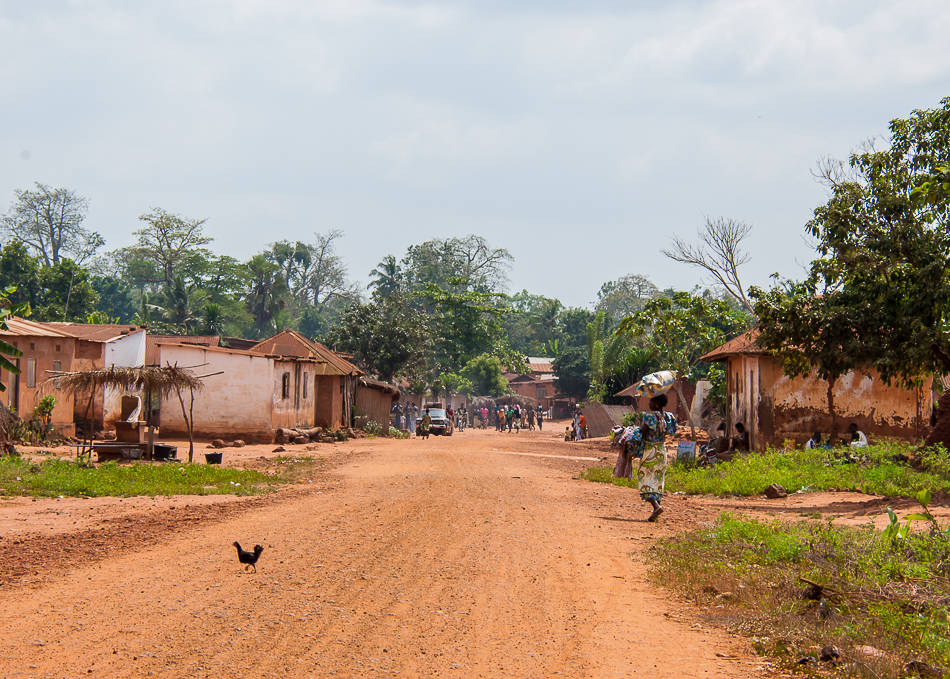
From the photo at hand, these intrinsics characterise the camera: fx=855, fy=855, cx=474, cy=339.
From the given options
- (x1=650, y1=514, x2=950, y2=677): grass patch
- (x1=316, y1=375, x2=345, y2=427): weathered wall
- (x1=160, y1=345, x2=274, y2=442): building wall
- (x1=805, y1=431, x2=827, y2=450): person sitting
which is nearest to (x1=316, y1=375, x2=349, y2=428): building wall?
(x1=316, y1=375, x2=345, y2=427): weathered wall

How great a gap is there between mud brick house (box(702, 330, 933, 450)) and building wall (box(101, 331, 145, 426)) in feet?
73.3

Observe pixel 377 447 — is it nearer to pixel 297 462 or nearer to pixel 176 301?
pixel 297 462

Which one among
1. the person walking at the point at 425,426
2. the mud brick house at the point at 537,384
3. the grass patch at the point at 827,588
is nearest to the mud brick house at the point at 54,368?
the person walking at the point at 425,426

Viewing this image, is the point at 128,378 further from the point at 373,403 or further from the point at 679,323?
the point at 373,403

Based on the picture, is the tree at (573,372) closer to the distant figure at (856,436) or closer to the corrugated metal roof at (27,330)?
the distant figure at (856,436)

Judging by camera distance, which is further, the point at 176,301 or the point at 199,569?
the point at 176,301

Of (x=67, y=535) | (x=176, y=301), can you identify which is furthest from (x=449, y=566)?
(x=176, y=301)

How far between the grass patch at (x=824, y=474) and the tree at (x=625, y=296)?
83505mm


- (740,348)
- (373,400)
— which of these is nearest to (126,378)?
(740,348)

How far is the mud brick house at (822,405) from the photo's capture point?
26406mm

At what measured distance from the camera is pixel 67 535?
35.2ft

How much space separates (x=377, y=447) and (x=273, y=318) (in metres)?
55.0

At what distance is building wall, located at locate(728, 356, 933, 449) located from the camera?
86.6ft

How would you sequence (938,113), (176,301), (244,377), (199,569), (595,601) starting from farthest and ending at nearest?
(176,301) < (244,377) < (938,113) < (199,569) < (595,601)
